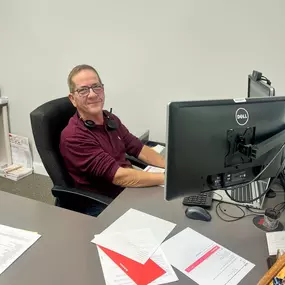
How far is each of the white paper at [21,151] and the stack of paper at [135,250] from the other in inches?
84.9

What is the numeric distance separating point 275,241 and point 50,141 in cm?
116

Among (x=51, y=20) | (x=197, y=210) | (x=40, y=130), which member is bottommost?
(x=197, y=210)

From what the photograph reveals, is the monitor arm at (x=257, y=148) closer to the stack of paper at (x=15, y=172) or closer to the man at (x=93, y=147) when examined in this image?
the man at (x=93, y=147)

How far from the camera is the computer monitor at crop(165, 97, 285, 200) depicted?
106 centimetres

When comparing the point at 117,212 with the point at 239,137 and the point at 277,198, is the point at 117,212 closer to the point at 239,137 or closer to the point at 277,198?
the point at 239,137

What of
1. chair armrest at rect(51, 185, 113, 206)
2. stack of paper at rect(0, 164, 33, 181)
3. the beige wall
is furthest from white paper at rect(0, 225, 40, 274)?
stack of paper at rect(0, 164, 33, 181)

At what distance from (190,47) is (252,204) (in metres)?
1.27

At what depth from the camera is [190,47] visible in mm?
2287

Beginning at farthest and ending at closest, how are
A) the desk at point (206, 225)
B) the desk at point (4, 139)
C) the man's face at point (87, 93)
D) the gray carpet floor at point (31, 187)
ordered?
the desk at point (4, 139)
the gray carpet floor at point (31, 187)
the man's face at point (87, 93)
the desk at point (206, 225)

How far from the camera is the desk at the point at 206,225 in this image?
3.69 ft

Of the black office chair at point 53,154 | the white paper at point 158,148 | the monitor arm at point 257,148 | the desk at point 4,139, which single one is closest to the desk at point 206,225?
the black office chair at point 53,154

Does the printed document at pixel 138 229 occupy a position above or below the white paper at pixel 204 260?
above

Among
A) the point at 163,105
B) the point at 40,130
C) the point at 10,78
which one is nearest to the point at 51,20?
the point at 10,78

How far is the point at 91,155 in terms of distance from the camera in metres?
1.70
